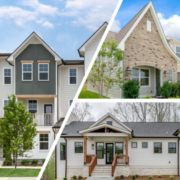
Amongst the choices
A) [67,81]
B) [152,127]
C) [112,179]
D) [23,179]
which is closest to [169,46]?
[152,127]

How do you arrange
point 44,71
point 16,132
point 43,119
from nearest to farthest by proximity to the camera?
point 16,132 < point 44,71 < point 43,119

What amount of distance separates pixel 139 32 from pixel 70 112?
1024mm

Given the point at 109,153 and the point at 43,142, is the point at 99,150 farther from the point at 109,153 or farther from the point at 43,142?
the point at 43,142

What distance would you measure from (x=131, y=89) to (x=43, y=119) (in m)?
6.73

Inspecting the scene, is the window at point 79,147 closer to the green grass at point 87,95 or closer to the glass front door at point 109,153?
the glass front door at point 109,153

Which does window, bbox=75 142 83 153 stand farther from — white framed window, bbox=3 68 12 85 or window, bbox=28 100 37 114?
white framed window, bbox=3 68 12 85

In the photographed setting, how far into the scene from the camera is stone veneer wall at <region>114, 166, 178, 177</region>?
299 cm

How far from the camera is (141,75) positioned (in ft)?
9.14

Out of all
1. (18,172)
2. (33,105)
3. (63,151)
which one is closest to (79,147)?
(63,151)

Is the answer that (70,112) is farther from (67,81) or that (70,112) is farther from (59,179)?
(67,81)

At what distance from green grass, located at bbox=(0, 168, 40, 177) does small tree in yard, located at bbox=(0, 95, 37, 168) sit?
1.49 feet

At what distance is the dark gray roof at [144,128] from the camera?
9.66ft

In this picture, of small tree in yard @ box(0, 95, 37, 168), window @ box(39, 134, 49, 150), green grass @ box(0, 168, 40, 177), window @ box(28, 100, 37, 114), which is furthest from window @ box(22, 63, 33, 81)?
green grass @ box(0, 168, 40, 177)

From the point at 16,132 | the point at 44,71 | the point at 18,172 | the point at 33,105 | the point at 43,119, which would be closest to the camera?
the point at 18,172
